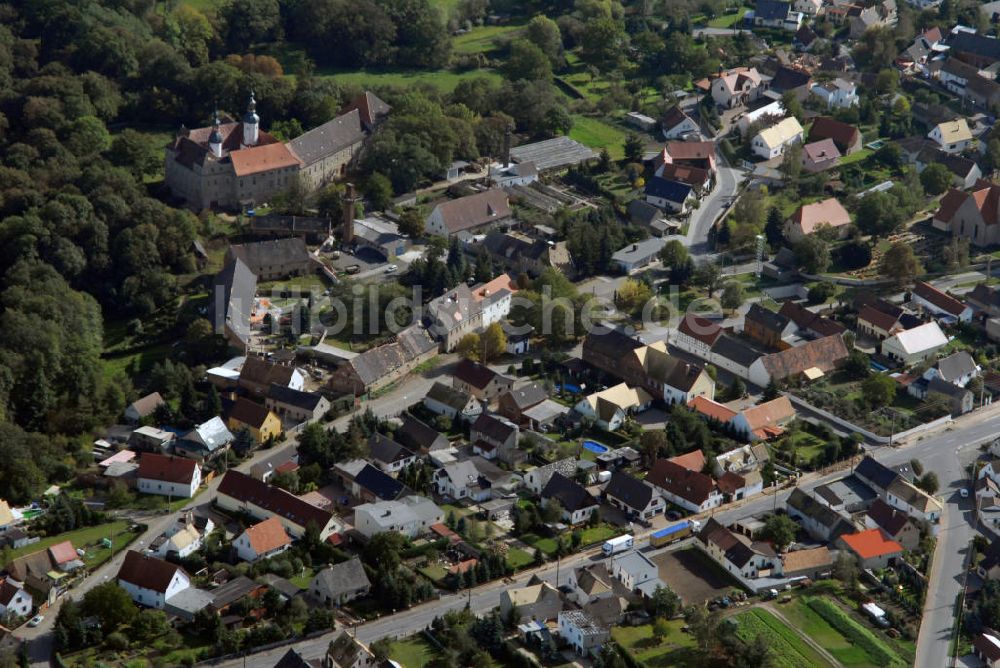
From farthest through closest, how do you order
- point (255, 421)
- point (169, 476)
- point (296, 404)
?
point (296, 404) < point (255, 421) < point (169, 476)

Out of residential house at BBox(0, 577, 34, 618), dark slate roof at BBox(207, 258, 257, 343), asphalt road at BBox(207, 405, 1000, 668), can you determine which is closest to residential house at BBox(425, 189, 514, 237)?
dark slate roof at BBox(207, 258, 257, 343)

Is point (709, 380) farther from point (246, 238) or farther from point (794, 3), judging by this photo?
point (794, 3)

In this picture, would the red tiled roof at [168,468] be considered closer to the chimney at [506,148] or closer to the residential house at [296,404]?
the residential house at [296,404]

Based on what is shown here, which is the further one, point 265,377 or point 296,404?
point 265,377

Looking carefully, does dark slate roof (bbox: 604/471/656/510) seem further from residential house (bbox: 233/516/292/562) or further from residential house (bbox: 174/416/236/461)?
residential house (bbox: 174/416/236/461)

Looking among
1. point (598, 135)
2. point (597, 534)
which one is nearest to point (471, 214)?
point (598, 135)

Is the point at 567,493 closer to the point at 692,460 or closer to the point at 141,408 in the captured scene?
the point at 692,460
